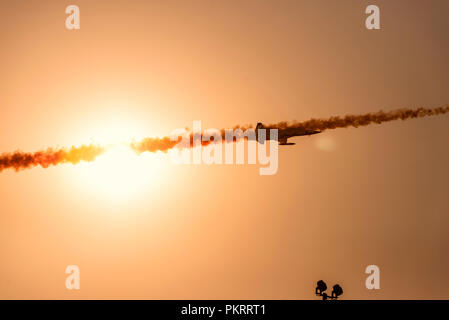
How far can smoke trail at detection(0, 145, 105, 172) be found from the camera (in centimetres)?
2488

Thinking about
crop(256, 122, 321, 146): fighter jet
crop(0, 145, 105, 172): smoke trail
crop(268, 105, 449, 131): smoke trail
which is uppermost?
crop(268, 105, 449, 131): smoke trail

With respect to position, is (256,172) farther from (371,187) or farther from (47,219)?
(47,219)

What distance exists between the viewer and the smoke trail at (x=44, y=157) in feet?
81.6

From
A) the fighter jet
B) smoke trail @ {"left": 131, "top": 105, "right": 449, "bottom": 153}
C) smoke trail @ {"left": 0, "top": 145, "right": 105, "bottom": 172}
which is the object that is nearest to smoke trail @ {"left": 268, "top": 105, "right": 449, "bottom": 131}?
smoke trail @ {"left": 131, "top": 105, "right": 449, "bottom": 153}

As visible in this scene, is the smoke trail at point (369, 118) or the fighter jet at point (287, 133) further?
the smoke trail at point (369, 118)

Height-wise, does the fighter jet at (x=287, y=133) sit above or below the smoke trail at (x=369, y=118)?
below

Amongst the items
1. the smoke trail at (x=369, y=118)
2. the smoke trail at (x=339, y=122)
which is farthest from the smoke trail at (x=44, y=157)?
the smoke trail at (x=369, y=118)

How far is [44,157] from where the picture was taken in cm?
2516
